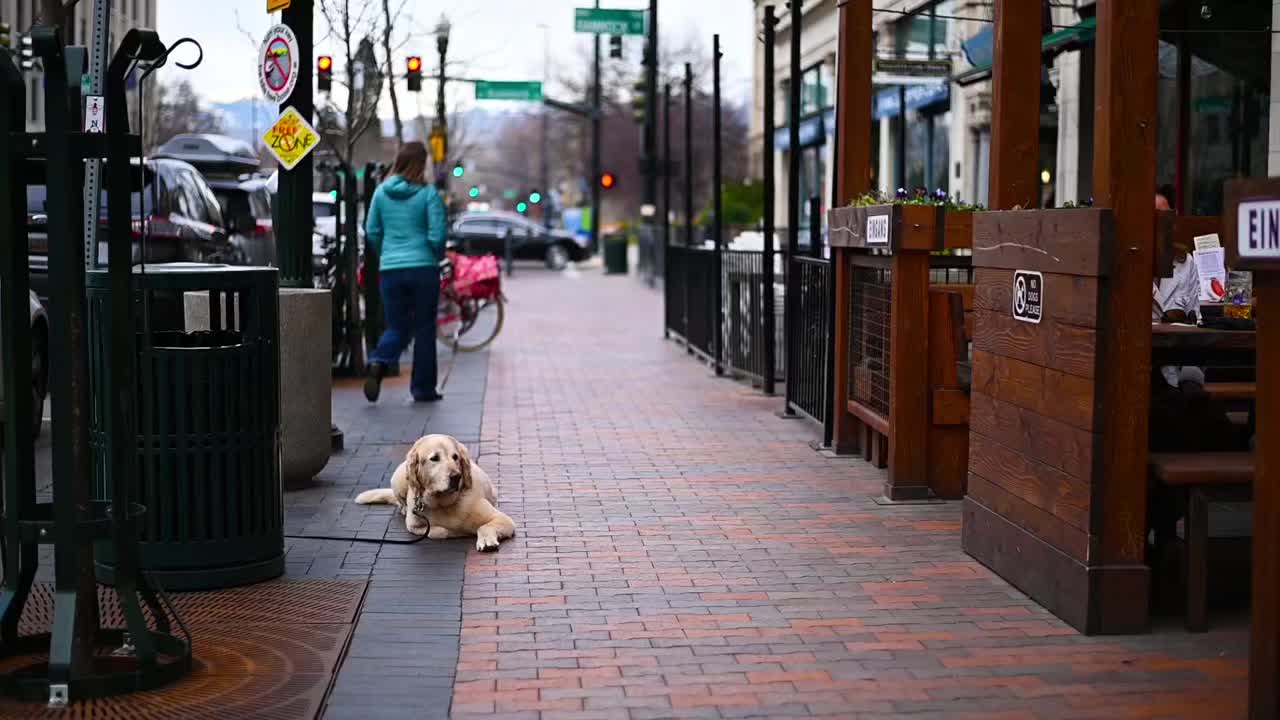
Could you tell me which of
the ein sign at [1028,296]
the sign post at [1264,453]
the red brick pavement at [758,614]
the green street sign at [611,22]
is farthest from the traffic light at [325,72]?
the sign post at [1264,453]

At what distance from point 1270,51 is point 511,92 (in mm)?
23368

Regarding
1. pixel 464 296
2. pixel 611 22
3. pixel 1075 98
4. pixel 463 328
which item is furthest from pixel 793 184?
pixel 611 22

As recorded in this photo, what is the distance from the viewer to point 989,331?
7020 mm

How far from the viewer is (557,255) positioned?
2019 inches

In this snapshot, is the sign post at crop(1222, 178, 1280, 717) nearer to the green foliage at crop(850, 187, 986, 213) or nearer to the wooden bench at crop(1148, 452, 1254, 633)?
the wooden bench at crop(1148, 452, 1254, 633)

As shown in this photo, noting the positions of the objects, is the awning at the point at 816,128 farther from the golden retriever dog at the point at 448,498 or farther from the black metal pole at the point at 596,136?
the golden retriever dog at the point at 448,498

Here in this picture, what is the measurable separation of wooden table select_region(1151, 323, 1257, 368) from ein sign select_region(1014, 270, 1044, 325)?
44cm

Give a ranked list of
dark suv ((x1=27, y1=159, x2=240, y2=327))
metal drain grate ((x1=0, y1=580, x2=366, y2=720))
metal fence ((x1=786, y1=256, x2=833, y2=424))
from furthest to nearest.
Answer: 1. dark suv ((x1=27, y1=159, x2=240, y2=327))
2. metal fence ((x1=786, y1=256, x2=833, y2=424))
3. metal drain grate ((x1=0, y1=580, x2=366, y2=720))

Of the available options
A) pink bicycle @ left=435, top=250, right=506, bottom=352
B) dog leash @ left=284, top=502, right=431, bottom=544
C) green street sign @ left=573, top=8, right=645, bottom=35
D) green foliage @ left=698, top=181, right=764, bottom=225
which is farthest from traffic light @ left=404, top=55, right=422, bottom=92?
dog leash @ left=284, top=502, right=431, bottom=544

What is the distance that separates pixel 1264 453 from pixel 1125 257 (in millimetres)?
1234

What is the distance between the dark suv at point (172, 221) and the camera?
15.7 m

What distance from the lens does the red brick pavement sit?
516 cm

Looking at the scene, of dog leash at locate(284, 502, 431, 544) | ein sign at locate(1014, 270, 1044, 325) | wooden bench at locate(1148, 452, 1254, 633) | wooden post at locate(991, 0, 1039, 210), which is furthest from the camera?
dog leash at locate(284, 502, 431, 544)

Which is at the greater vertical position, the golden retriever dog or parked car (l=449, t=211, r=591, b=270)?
parked car (l=449, t=211, r=591, b=270)
